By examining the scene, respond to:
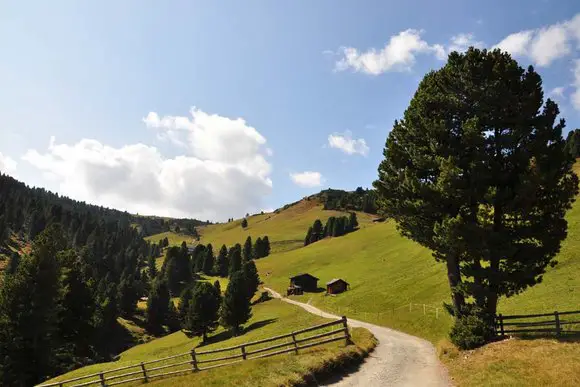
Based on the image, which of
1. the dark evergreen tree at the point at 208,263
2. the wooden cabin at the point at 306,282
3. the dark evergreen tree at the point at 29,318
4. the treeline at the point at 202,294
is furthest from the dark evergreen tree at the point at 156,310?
the dark evergreen tree at the point at 208,263

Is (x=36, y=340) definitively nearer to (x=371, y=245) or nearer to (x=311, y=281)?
(x=311, y=281)

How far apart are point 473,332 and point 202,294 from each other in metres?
61.4

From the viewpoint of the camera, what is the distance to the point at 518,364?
62.0 ft

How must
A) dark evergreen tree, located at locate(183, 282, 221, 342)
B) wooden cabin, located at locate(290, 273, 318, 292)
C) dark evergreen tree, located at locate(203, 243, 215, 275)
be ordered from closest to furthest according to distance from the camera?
dark evergreen tree, located at locate(183, 282, 221, 342)
wooden cabin, located at locate(290, 273, 318, 292)
dark evergreen tree, located at locate(203, 243, 215, 275)

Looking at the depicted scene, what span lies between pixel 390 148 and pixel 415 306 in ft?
111

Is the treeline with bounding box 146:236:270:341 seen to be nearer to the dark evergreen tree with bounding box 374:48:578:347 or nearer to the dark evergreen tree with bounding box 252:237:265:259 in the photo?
the dark evergreen tree with bounding box 252:237:265:259

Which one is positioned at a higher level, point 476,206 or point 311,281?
point 476,206

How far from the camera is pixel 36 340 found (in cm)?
4044

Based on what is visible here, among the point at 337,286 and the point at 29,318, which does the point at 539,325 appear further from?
the point at 337,286

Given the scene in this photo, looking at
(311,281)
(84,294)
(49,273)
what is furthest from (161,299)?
(49,273)

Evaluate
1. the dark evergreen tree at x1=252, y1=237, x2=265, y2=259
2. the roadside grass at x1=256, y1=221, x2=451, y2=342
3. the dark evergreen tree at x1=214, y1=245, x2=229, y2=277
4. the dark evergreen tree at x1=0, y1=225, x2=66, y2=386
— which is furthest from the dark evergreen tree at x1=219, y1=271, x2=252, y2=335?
the dark evergreen tree at x1=252, y1=237, x2=265, y2=259

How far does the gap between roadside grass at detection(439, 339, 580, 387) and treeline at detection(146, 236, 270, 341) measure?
52205mm

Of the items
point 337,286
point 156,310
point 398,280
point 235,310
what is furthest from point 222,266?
point 398,280

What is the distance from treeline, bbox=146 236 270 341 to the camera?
71.9 meters
